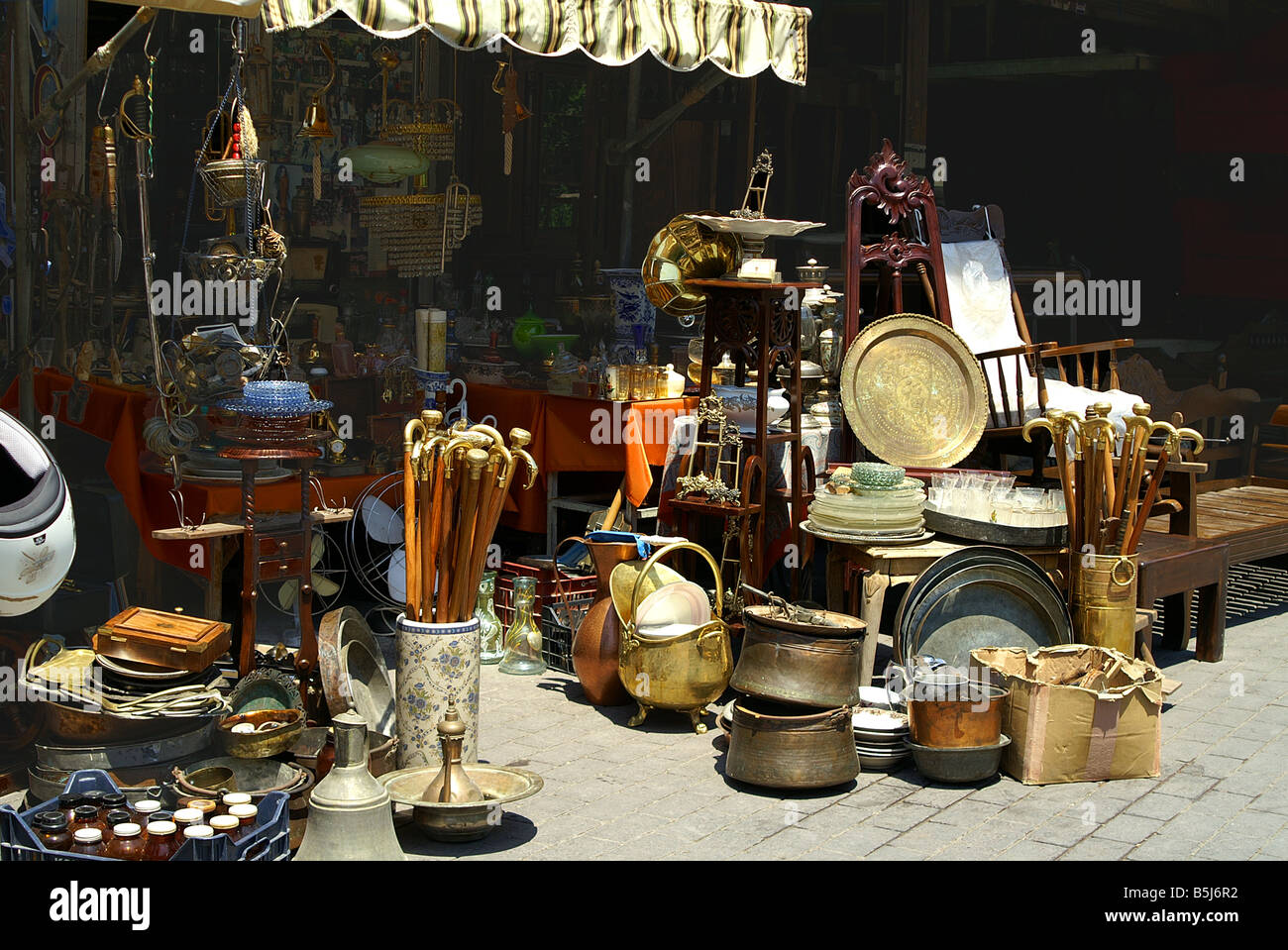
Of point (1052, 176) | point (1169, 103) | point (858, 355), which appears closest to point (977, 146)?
point (1052, 176)

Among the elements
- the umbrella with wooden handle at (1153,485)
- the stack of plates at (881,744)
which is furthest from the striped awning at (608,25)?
the stack of plates at (881,744)

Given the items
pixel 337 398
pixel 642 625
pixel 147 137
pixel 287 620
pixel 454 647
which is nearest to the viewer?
pixel 454 647

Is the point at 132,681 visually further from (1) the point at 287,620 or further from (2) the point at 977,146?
(2) the point at 977,146

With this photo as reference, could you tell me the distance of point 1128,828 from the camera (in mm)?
5410

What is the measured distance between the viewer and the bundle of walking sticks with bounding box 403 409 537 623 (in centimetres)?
553

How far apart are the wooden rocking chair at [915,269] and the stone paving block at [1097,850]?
3.51 m

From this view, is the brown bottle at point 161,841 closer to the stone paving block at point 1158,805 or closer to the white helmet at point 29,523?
the white helmet at point 29,523

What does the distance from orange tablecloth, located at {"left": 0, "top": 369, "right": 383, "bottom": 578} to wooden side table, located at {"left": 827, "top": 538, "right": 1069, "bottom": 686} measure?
2.48 metres

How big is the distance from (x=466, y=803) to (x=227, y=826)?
0.82 m

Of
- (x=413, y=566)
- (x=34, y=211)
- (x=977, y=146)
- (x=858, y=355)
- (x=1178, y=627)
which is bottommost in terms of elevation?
(x=1178, y=627)

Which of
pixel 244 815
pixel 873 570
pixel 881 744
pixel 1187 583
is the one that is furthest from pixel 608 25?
pixel 244 815

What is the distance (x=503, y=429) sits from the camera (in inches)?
A: 336

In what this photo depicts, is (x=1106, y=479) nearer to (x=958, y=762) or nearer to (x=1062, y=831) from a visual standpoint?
(x=958, y=762)

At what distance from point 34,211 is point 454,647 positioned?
197 inches
